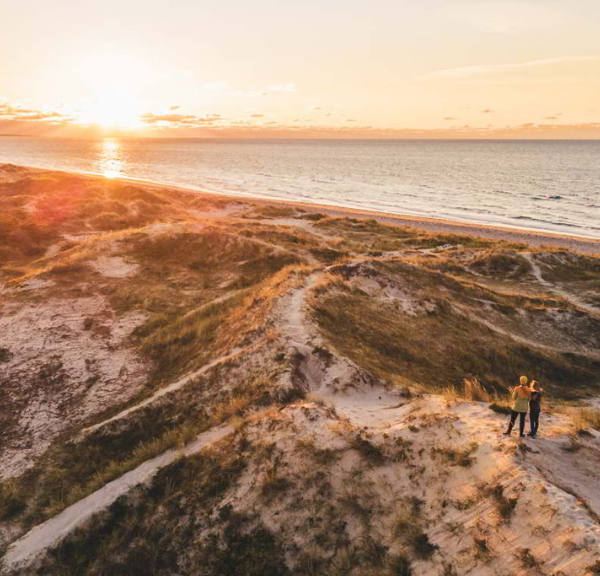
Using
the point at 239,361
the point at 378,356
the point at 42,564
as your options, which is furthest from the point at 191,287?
the point at 42,564

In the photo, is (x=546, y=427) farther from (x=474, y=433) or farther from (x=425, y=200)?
(x=425, y=200)

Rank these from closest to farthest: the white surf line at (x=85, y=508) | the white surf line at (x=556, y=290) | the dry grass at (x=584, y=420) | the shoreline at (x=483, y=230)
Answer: the dry grass at (x=584, y=420), the white surf line at (x=85, y=508), the white surf line at (x=556, y=290), the shoreline at (x=483, y=230)

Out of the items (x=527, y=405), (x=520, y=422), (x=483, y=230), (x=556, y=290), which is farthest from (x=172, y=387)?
(x=483, y=230)

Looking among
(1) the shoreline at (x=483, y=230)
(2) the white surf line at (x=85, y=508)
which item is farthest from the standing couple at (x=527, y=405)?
(1) the shoreline at (x=483, y=230)

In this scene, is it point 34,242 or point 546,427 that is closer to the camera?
point 546,427

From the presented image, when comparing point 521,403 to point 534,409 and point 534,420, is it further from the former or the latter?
point 534,420

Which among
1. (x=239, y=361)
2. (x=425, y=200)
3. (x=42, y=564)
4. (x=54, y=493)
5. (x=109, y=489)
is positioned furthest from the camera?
(x=425, y=200)

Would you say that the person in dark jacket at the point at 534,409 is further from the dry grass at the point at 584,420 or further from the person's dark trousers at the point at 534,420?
the dry grass at the point at 584,420
